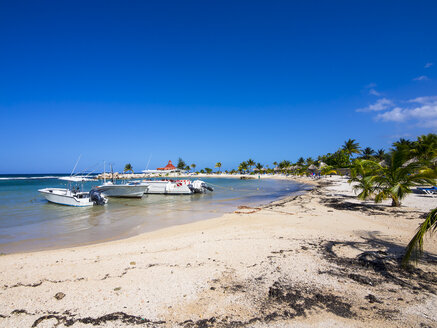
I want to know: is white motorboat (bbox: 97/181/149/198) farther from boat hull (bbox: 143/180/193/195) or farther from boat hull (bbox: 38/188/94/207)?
boat hull (bbox: 38/188/94/207)

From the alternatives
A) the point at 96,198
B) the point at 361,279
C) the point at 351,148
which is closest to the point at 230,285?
the point at 361,279

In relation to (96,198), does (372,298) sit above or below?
below

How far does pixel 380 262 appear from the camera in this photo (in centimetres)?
572

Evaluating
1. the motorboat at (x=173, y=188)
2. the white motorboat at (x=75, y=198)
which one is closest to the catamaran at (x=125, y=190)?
the motorboat at (x=173, y=188)

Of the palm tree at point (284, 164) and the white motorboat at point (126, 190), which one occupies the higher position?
the palm tree at point (284, 164)

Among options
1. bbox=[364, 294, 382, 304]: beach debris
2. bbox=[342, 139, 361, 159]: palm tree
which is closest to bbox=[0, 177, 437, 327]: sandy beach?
bbox=[364, 294, 382, 304]: beach debris

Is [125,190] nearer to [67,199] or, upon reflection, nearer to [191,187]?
[67,199]

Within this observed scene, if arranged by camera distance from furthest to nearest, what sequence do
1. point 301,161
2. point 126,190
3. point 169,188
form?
point 301,161 < point 169,188 < point 126,190

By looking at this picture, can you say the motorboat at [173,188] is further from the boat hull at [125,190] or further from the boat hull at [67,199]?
the boat hull at [67,199]

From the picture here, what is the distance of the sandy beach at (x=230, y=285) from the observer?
3.85 m

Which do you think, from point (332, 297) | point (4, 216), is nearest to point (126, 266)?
point (332, 297)

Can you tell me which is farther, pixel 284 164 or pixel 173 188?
pixel 284 164

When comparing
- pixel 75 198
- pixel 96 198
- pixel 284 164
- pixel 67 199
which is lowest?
pixel 96 198

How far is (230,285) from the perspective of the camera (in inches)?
195
